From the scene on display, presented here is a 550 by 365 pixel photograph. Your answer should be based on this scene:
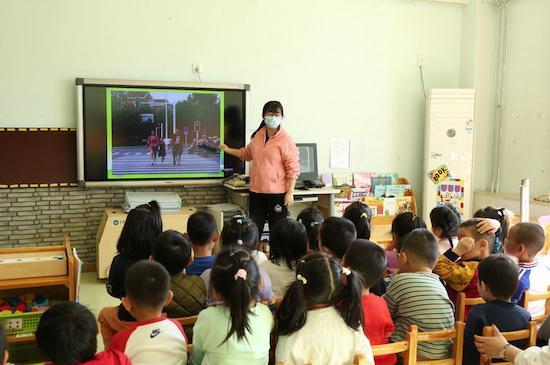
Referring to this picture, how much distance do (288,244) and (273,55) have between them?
304 cm

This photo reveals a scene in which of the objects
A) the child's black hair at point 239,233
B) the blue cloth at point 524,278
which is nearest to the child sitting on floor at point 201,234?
the child's black hair at point 239,233

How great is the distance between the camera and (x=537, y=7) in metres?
5.29

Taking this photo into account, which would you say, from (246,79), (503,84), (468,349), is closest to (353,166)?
(246,79)

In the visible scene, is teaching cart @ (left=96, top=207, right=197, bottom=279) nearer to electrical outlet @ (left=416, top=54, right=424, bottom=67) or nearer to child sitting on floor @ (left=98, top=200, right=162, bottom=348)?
child sitting on floor @ (left=98, top=200, right=162, bottom=348)

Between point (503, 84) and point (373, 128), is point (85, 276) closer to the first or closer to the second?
point (373, 128)

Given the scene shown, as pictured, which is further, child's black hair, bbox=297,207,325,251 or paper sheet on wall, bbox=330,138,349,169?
paper sheet on wall, bbox=330,138,349,169

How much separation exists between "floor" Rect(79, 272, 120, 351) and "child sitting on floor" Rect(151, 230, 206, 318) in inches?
69.3

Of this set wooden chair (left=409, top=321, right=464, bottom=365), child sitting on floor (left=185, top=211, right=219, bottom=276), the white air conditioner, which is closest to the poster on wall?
the white air conditioner

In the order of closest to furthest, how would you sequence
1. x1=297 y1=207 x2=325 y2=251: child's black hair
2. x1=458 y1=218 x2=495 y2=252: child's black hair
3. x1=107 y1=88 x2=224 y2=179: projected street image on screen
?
x1=458 y1=218 x2=495 y2=252: child's black hair → x1=297 y1=207 x2=325 y2=251: child's black hair → x1=107 y1=88 x2=224 y2=179: projected street image on screen

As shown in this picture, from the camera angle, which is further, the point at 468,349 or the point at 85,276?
the point at 85,276

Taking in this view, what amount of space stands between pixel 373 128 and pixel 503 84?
154 cm

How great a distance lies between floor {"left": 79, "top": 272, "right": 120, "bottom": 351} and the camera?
390 centimetres

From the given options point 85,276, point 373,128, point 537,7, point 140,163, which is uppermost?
point 537,7

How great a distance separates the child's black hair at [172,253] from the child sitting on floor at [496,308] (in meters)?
1.20
